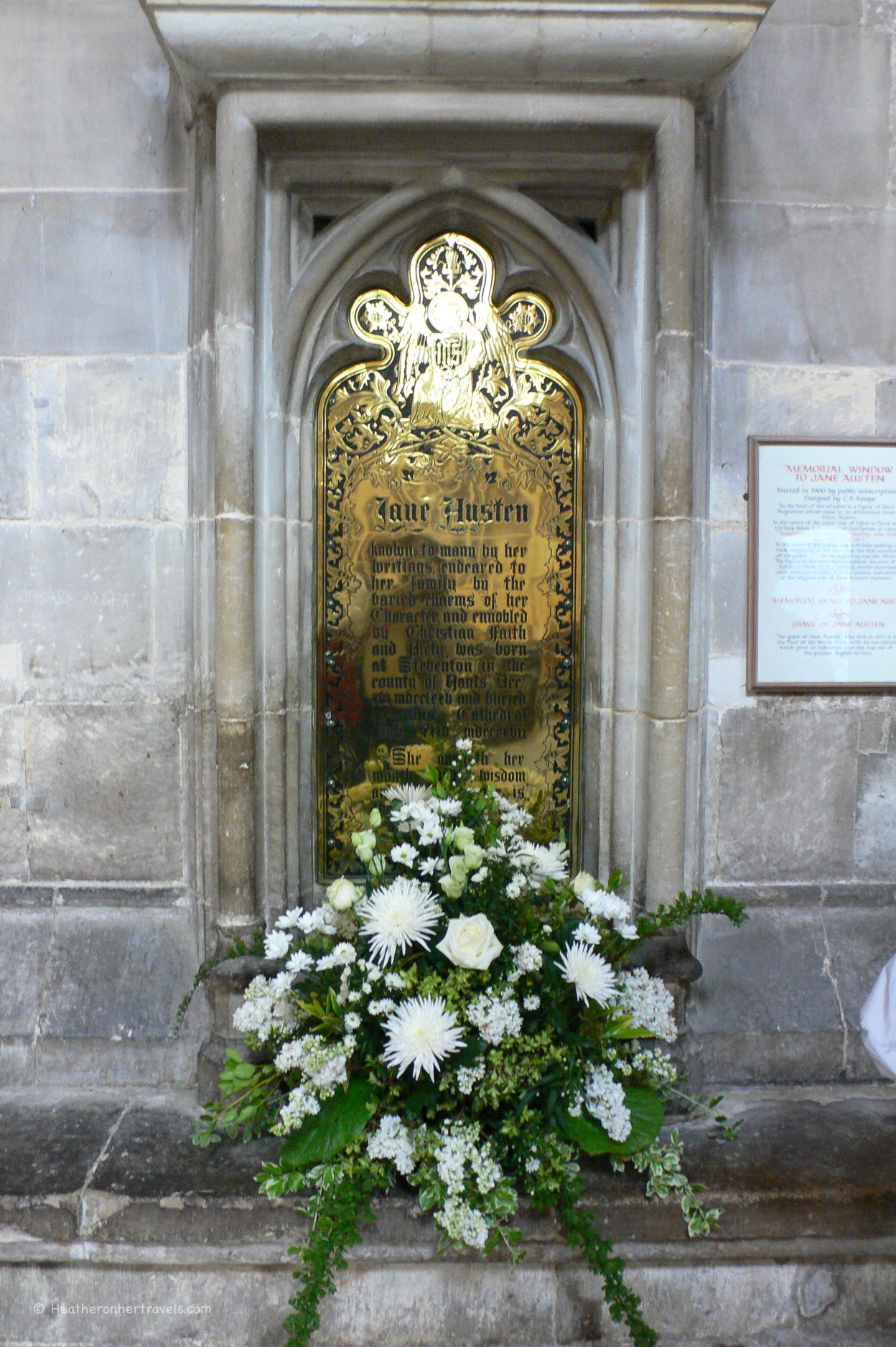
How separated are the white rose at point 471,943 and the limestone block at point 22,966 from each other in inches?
61.5

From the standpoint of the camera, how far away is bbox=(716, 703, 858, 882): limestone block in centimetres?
302

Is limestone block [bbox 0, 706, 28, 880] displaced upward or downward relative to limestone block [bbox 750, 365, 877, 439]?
downward

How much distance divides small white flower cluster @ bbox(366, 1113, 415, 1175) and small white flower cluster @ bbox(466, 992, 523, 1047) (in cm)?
30

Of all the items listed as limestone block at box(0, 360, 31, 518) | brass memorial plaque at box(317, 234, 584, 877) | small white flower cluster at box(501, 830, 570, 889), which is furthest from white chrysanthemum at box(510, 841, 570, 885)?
→ limestone block at box(0, 360, 31, 518)

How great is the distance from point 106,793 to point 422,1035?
5.02ft

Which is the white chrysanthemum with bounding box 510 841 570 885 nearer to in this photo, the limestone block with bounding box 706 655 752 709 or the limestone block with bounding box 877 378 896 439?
the limestone block with bounding box 706 655 752 709

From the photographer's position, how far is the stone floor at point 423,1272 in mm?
2230

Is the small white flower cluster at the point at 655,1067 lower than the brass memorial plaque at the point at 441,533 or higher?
lower

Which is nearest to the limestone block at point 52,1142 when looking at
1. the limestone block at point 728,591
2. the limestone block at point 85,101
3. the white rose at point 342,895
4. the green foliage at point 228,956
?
the green foliage at point 228,956

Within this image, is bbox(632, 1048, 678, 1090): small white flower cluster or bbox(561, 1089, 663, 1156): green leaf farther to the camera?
bbox(632, 1048, 678, 1090): small white flower cluster

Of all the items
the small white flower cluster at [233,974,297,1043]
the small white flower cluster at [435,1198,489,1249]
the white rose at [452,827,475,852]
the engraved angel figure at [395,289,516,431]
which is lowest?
the small white flower cluster at [435,1198,489,1249]

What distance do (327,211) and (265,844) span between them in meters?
2.05

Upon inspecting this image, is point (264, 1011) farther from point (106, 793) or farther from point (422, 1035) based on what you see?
point (106, 793)

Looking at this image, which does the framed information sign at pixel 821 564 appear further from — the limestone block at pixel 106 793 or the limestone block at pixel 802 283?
the limestone block at pixel 106 793
